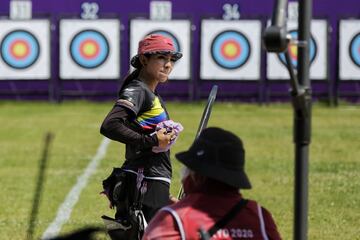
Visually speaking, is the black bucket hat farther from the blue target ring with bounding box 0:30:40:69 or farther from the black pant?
the blue target ring with bounding box 0:30:40:69

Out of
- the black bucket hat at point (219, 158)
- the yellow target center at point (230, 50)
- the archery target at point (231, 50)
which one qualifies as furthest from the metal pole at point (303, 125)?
the yellow target center at point (230, 50)

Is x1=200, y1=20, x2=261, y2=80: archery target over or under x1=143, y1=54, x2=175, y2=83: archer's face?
under

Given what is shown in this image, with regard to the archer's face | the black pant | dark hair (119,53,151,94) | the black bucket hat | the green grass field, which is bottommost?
the green grass field

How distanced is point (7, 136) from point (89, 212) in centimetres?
607

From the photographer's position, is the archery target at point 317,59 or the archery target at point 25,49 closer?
the archery target at point 317,59

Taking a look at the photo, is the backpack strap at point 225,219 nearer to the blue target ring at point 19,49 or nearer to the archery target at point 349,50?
the archery target at point 349,50

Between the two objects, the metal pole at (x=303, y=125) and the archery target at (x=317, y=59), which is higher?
the metal pole at (x=303, y=125)

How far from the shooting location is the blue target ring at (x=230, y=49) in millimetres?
20438

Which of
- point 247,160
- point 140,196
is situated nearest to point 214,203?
point 140,196

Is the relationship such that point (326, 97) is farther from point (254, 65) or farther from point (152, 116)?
point (152, 116)

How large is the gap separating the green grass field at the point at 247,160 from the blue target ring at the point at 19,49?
7.22ft

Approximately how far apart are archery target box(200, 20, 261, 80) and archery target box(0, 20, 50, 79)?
3540mm

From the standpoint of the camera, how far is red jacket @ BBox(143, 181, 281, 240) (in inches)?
111

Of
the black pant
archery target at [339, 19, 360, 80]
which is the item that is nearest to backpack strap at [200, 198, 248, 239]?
the black pant
